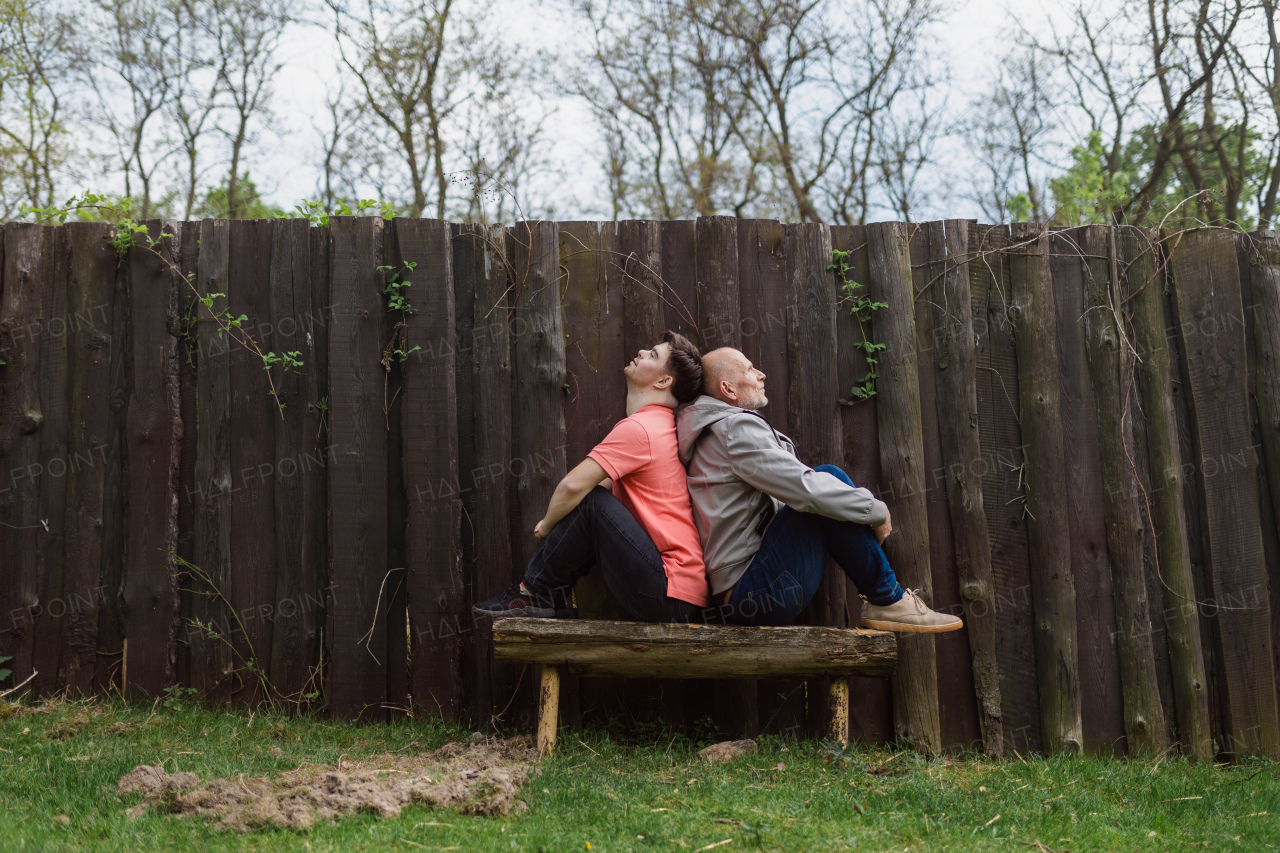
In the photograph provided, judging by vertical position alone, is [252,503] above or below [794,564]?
above

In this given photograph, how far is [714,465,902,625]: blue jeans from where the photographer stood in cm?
362

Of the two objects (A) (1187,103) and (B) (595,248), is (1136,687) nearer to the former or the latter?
(B) (595,248)

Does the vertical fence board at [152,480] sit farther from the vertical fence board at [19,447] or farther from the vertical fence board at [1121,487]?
the vertical fence board at [1121,487]

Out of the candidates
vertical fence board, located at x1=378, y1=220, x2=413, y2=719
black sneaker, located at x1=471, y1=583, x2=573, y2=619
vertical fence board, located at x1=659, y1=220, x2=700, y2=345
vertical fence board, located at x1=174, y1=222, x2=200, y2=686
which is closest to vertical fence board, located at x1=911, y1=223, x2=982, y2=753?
vertical fence board, located at x1=659, y1=220, x2=700, y2=345

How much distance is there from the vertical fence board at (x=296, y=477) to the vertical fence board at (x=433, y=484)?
50 cm

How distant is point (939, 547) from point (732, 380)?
1424 mm

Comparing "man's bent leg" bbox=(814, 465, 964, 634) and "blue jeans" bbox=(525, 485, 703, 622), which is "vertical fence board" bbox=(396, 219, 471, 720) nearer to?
"blue jeans" bbox=(525, 485, 703, 622)

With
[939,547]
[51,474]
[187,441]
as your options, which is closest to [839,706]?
[939,547]

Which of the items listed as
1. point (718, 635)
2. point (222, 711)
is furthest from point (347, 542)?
point (718, 635)

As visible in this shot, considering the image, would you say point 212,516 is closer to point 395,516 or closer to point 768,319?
point 395,516

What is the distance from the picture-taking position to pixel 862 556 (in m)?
3.63

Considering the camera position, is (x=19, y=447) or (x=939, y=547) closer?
(x=939, y=547)

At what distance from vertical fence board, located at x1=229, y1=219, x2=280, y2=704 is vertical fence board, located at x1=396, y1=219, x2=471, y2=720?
0.74 metres

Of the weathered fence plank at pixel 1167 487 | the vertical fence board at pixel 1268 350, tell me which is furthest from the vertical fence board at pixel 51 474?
the vertical fence board at pixel 1268 350
